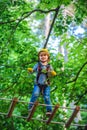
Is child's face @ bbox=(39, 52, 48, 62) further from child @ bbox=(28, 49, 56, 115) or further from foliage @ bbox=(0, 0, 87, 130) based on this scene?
foliage @ bbox=(0, 0, 87, 130)

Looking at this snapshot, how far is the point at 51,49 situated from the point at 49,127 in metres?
2.38

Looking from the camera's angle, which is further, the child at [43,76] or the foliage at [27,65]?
the foliage at [27,65]

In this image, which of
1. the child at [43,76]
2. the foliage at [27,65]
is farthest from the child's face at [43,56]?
the foliage at [27,65]

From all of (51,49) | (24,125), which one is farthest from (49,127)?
(51,49)

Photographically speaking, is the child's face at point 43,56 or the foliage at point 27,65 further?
the foliage at point 27,65

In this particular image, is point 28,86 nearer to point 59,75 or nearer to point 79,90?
point 59,75

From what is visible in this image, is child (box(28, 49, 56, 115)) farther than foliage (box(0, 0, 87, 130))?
No

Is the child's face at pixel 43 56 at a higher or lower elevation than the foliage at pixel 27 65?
higher

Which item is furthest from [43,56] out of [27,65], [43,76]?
[27,65]

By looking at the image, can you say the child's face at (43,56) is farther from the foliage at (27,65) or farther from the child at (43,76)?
the foliage at (27,65)

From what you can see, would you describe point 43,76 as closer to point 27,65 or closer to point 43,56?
point 43,56

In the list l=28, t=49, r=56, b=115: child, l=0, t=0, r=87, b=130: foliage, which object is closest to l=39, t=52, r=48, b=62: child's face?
l=28, t=49, r=56, b=115: child

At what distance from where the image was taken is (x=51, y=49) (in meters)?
9.40

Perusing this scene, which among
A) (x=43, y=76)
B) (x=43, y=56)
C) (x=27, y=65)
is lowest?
(x=27, y=65)
